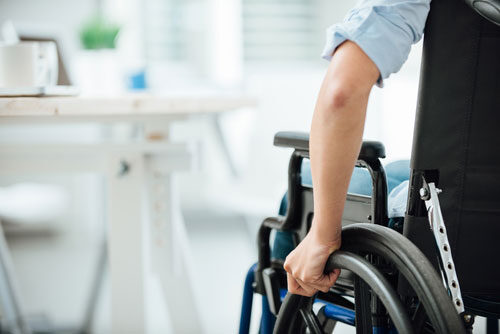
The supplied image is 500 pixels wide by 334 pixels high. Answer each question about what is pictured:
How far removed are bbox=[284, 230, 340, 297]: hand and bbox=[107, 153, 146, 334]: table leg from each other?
770 millimetres

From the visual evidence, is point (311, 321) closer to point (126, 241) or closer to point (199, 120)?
point (126, 241)

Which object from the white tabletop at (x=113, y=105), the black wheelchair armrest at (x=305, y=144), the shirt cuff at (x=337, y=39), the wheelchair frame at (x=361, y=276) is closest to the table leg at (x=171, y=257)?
the white tabletop at (x=113, y=105)

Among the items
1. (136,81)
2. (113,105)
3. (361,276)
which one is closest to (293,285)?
(361,276)

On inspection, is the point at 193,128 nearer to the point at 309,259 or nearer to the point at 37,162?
the point at 37,162

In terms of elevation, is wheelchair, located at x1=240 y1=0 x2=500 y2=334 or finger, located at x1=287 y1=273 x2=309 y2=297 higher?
wheelchair, located at x1=240 y1=0 x2=500 y2=334

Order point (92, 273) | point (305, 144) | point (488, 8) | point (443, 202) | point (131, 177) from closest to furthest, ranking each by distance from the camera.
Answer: point (488, 8) → point (443, 202) → point (305, 144) → point (131, 177) → point (92, 273)

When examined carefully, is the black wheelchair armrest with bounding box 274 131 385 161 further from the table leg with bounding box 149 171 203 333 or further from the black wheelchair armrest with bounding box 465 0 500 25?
the table leg with bounding box 149 171 203 333

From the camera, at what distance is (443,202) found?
81cm

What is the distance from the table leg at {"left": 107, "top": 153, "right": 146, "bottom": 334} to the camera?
5.13 feet

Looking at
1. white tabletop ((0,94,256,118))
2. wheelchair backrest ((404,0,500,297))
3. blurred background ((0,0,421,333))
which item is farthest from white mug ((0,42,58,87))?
wheelchair backrest ((404,0,500,297))

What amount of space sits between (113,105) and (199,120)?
6.73ft

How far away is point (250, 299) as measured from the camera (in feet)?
3.71

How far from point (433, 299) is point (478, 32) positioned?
1.05 ft

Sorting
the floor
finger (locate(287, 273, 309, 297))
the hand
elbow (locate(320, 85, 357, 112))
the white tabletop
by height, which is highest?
elbow (locate(320, 85, 357, 112))
